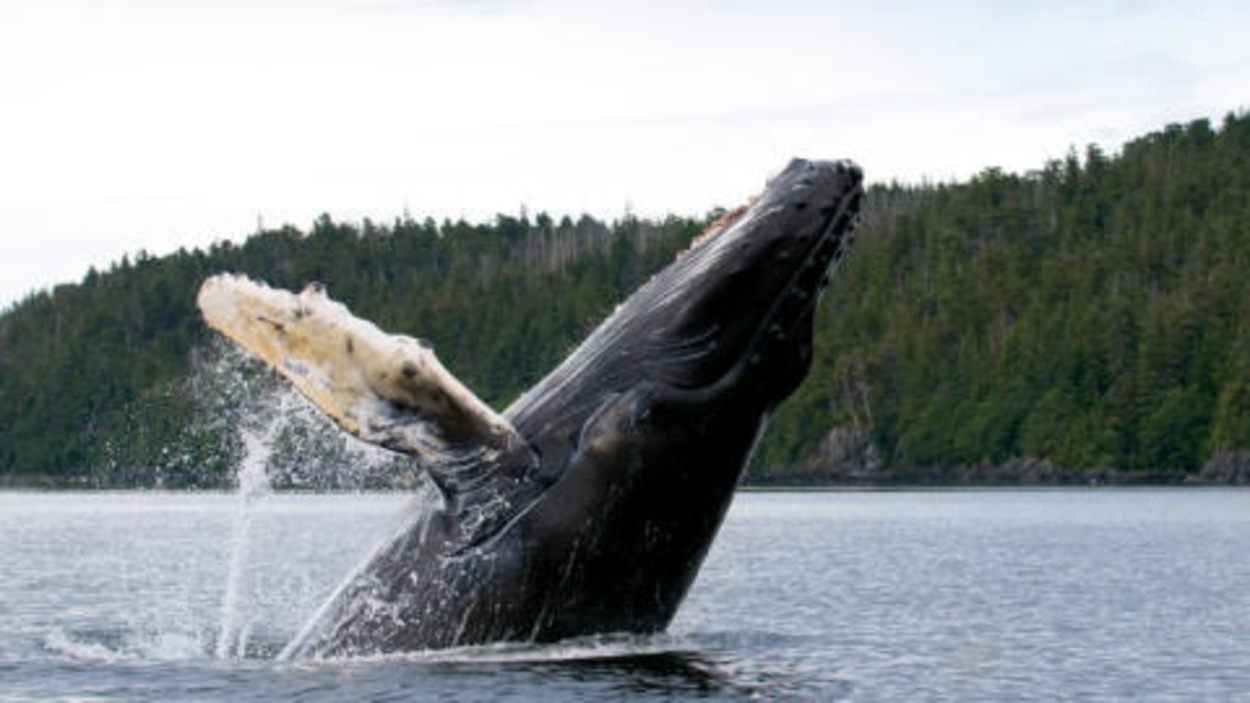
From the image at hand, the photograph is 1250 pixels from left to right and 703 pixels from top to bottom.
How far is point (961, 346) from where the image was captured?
179000 millimetres

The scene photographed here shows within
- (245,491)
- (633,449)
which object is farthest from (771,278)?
(245,491)

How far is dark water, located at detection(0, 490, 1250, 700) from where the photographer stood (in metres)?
13.7

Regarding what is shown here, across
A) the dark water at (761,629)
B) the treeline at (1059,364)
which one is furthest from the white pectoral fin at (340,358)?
the treeline at (1059,364)

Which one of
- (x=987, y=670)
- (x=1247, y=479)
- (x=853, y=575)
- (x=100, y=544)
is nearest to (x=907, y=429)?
(x=1247, y=479)

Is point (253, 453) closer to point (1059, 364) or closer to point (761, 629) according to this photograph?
point (761, 629)

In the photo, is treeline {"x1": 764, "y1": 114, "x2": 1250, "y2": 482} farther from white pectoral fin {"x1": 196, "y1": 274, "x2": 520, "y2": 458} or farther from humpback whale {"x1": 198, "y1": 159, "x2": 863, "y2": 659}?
white pectoral fin {"x1": 196, "y1": 274, "x2": 520, "y2": 458}

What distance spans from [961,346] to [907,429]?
41.4 ft

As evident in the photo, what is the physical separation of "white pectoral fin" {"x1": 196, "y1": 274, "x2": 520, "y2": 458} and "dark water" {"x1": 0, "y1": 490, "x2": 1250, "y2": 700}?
5.83 ft

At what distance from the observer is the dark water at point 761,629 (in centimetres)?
1374

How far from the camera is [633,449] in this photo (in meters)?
12.8

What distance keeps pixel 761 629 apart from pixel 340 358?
32.0 ft

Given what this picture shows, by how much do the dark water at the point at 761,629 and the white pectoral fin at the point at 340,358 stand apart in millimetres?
1776

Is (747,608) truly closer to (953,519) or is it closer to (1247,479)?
(953,519)

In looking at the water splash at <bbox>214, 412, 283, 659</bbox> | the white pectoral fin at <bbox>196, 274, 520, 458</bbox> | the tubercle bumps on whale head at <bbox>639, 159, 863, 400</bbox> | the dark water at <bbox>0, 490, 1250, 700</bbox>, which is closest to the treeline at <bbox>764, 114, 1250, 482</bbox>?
the dark water at <bbox>0, 490, 1250, 700</bbox>
